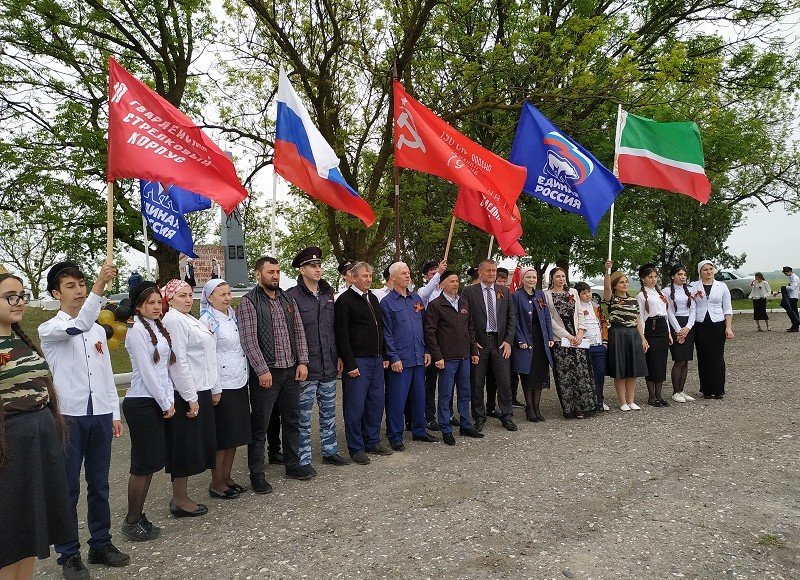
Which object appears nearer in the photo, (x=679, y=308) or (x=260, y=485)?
(x=260, y=485)

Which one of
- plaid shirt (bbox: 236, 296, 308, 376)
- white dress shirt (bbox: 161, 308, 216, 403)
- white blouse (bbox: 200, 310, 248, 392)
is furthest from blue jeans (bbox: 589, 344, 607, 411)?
white dress shirt (bbox: 161, 308, 216, 403)

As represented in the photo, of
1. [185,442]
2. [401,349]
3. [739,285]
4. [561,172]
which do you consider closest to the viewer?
[185,442]

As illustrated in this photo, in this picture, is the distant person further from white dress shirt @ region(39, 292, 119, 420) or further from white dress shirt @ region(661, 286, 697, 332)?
white dress shirt @ region(39, 292, 119, 420)

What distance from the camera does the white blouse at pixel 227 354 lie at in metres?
→ 5.06

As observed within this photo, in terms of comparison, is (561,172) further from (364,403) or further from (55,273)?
(55,273)

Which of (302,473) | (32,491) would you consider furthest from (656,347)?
(32,491)

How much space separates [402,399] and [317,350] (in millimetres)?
1295

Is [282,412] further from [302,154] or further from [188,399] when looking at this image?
[302,154]

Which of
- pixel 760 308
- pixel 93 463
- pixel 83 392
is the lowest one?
pixel 93 463

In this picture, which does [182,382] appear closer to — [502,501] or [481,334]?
[502,501]

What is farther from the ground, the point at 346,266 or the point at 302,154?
the point at 302,154

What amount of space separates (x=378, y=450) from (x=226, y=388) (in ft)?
6.62

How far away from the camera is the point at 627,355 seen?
804 cm

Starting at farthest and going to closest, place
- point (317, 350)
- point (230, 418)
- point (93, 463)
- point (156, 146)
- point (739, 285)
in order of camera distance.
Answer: point (739, 285) → point (317, 350) → point (230, 418) → point (156, 146) → point (93, 463)
